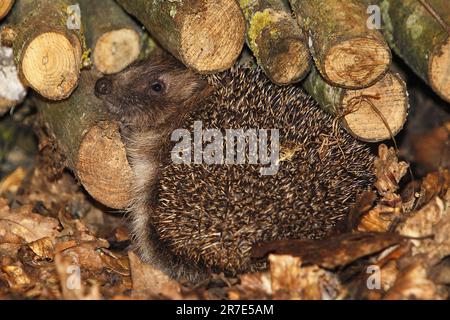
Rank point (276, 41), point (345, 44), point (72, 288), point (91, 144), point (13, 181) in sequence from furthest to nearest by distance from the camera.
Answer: point (13, 181)
point (91, 144)
point (276, 41)
point (345, 44)
point (72, 288)

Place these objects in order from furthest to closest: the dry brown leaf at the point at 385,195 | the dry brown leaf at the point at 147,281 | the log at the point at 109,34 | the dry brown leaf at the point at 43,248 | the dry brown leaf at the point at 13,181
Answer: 1. the dry brown leaf at the point at 13,181
2. the log at the point at 109,34
3. the dry brown leaf at the point at 43,248
4. the dry brown leaf at the point at 385,195
5. the dry brown leaf at the point at 147,281

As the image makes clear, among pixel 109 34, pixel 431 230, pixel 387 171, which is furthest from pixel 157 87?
pixel 431 230

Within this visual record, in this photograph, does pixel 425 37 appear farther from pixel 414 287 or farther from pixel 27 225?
pixel 27 225

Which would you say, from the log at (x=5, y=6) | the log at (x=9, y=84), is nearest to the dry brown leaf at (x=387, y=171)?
the log at (x=5, y=6)

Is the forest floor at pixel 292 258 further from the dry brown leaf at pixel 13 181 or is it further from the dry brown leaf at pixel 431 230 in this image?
the dry brown leaf at pixel 13 181

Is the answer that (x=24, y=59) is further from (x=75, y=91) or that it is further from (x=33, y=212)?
(x=33, y=212)

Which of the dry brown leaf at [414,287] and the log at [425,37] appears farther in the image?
the log at [425,37]
